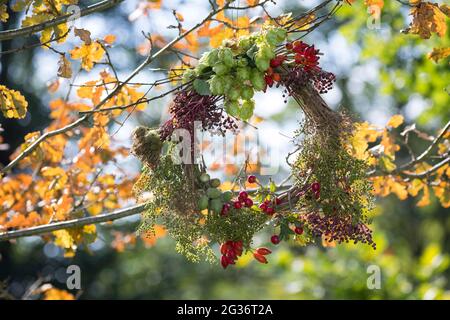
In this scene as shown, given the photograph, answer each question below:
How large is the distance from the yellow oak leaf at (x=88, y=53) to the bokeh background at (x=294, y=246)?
0.70m

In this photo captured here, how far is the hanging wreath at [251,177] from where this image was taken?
2258 millimetres

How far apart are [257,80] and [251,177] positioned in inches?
14.4

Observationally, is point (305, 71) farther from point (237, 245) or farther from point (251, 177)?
point (237, 245)

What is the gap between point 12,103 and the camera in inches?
105

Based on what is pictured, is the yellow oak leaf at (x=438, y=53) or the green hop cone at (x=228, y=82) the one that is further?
the yellow oak leaf at (x=438, y=53)

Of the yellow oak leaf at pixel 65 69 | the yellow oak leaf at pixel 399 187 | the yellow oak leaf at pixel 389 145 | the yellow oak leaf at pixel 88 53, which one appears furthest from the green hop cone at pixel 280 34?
the yellow oak leaf at pixel 399 187

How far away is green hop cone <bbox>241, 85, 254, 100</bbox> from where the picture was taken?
7.29 ft

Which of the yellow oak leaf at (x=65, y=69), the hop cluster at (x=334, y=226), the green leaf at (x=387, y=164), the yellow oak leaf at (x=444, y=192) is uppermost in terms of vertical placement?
the yellow oak leaf at (x=65, y=69)

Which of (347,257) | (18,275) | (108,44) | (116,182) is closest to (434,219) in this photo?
(347,257)

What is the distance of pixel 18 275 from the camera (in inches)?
338

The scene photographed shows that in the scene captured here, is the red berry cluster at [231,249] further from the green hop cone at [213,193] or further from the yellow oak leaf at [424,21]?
the yellow oak leaf at [424,21]

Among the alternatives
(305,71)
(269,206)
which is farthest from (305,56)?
(269,206)

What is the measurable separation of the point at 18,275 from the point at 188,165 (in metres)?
6.80
